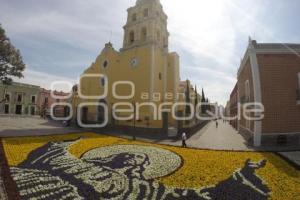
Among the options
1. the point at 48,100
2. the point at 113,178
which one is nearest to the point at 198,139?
the point at 113,178

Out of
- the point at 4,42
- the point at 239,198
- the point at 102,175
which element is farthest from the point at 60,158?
the point at 4,42

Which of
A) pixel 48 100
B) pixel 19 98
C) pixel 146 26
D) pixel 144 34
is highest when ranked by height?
pixel 146 26

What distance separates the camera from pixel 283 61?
16.8 m

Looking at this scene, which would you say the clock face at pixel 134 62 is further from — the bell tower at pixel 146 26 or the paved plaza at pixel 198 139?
the paved plaza at pixel 198 139

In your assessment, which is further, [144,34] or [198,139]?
[144,34]

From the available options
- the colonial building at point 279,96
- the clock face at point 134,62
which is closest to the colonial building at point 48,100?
the clock face at point 134,62

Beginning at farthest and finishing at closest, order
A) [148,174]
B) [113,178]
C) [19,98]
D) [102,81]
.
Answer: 1. [19,98]
2. [102,81]
3. [148,174]
4. [113,178]

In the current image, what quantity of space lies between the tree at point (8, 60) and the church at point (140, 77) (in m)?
11.7

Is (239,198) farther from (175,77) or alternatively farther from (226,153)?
(175,77)

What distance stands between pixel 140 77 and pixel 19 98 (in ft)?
120

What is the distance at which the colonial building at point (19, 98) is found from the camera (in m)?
46.1

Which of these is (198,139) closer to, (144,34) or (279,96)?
(279,96)

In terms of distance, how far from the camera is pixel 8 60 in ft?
70.9

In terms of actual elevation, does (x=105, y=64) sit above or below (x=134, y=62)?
above
